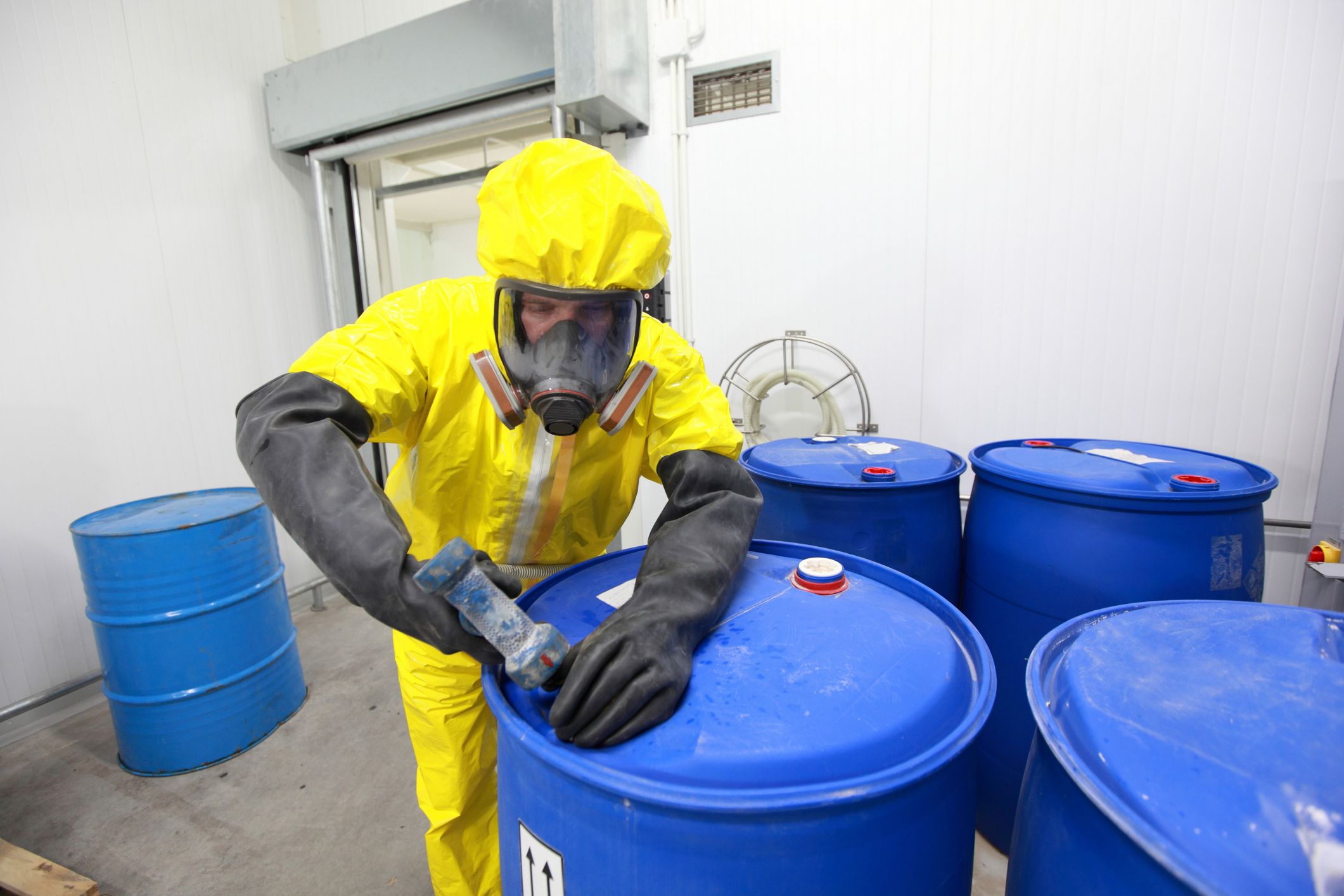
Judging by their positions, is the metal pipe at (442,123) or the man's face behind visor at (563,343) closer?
the man's face behind visor at (563,343)

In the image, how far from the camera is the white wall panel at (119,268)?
190cm

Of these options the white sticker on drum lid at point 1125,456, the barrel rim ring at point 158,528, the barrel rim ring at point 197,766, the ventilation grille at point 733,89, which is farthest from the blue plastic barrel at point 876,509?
the barrel rim ring at point 197,766

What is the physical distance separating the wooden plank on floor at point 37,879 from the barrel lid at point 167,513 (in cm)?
74

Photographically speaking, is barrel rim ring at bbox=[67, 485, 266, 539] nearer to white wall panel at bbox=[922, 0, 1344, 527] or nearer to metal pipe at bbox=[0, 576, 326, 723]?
metal pipe at bbox=[0, 576, 326, 723]

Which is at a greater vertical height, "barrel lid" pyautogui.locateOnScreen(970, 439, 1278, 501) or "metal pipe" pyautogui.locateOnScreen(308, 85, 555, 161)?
"metal pipe" pyautogui.locateOnScreen(308, 85, 555, 161)

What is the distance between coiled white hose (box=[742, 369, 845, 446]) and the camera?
2.07 meters

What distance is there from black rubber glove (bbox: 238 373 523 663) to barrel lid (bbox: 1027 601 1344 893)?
58cm

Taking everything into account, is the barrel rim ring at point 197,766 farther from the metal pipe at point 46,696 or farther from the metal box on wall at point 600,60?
the metal box on wall at point 600,60

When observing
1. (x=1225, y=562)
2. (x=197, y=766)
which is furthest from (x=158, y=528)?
(x=1225, y=562)

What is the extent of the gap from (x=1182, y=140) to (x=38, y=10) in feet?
11.5

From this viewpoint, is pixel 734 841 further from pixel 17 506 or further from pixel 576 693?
pixel 17 506

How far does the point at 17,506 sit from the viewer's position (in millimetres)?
1901

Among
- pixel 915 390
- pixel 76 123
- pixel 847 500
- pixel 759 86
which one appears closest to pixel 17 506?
pixel 76 123

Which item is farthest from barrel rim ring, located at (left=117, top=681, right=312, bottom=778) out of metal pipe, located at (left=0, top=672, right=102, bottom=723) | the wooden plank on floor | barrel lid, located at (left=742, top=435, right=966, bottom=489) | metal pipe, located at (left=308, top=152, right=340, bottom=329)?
barrel lid, located at (left=742, top=435, right=966, bottom=489)
